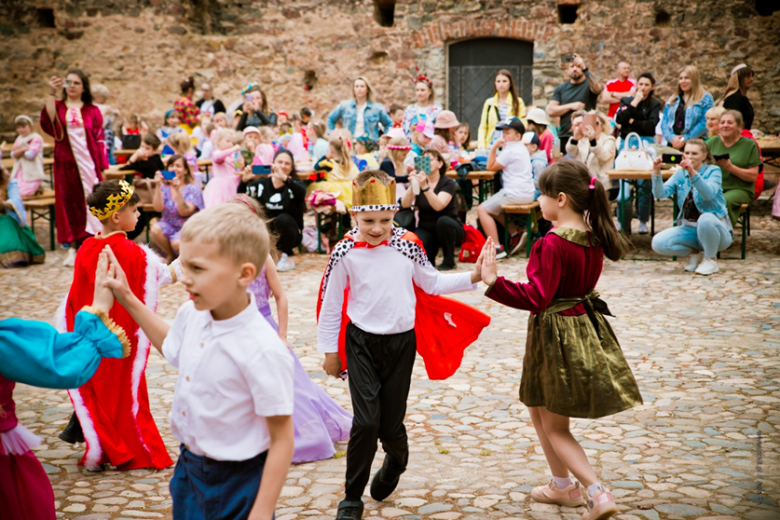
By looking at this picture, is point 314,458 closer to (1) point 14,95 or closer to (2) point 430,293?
(2) point 430,293

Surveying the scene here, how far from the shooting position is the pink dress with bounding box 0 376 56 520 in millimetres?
2078

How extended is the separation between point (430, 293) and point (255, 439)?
1.49 metres

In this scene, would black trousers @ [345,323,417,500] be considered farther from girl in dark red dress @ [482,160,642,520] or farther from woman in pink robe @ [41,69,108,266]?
woman in pink robe @ [41,69,108,266]

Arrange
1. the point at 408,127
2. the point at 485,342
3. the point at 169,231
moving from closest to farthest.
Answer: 1. the point at 485,342
2. the point at 169,231
3. the point at 408,127

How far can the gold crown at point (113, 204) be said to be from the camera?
3465 mm

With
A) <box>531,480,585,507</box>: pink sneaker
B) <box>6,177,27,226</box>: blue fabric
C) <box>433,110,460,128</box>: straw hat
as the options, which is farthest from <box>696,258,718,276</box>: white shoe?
<box>6,177,27,226</box>: blue fabric

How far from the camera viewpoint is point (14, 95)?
1634 centimetres

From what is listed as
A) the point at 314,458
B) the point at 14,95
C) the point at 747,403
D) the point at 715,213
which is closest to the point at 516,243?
the point at 715,213

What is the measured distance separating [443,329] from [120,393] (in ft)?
5.11

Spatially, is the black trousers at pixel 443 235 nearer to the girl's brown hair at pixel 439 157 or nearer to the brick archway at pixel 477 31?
the girl's brown hair at pixel 439 157

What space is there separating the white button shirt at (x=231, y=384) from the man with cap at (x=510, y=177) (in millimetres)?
6865

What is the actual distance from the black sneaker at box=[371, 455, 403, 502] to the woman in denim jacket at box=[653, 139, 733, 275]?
16.7 ft

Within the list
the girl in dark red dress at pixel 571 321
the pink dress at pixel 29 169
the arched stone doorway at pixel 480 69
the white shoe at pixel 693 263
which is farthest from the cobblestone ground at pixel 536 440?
the arched stone doorway at pixel 480 69

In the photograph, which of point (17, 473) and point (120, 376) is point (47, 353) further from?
point (120, 376)
